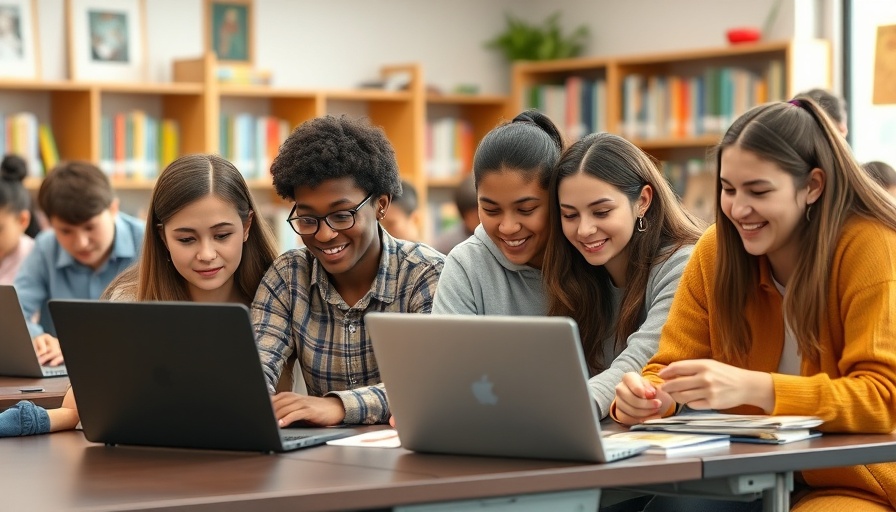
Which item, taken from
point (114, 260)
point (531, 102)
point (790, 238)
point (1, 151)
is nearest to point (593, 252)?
point (790, 238)

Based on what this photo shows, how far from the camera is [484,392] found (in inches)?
66.7

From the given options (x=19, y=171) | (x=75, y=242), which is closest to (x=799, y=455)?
(x=75, y=242)

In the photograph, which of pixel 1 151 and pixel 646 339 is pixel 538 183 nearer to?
pixel 646 339

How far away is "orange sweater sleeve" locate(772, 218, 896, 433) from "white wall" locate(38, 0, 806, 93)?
374cm

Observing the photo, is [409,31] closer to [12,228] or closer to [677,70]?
[677,70]

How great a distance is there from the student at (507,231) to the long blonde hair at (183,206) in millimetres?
420

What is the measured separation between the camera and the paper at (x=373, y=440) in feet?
6.20

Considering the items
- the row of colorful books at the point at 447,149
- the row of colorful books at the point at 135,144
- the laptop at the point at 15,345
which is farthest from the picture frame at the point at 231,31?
the laptop at the point at 15,345

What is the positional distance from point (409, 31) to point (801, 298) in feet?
15.5

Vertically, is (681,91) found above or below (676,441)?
above

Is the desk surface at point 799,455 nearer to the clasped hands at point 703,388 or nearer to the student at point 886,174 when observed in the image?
the clasped hands at point 703,388

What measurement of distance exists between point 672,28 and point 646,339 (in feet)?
13.4

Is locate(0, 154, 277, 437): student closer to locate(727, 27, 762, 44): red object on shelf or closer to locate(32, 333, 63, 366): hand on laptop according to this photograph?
locate(32, 333, 63, 366): hand on laptop

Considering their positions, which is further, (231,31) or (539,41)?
(539,41)
